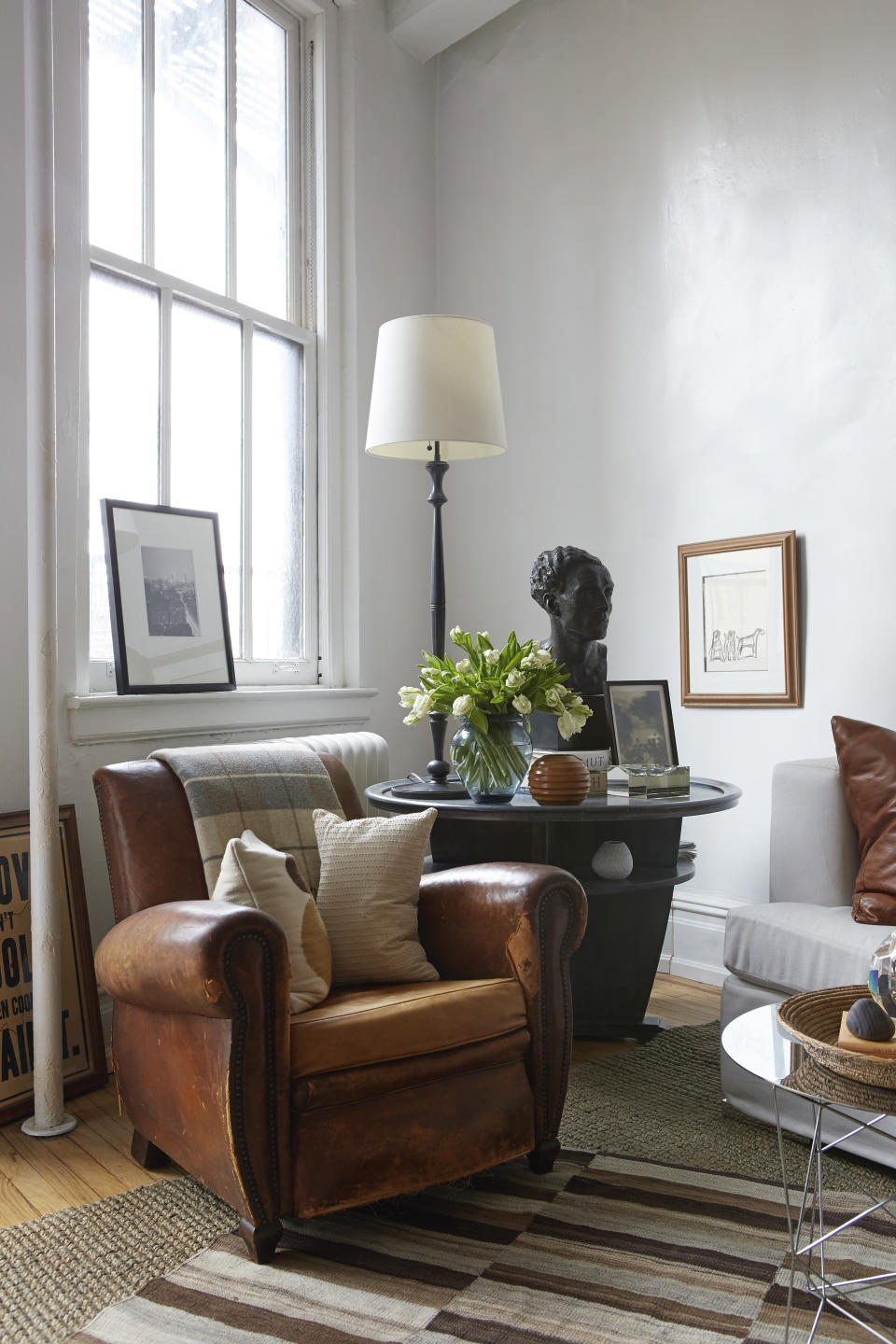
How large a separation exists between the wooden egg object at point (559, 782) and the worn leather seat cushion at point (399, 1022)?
568mm

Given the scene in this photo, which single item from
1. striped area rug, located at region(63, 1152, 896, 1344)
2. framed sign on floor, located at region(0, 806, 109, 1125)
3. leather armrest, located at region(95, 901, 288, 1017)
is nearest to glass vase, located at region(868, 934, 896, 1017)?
striped area rug, located at region(63, 1152, 896, 1344)

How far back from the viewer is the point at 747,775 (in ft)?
10.8

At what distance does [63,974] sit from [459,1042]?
3.97ft

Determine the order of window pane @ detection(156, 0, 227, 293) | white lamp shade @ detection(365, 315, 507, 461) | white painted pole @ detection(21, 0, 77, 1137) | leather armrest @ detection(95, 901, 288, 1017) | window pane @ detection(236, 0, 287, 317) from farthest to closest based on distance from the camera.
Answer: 1. window pane @ detection(236, 0, 287, 317)
2. window pane @ detection(156, 0, 227, 293)
3. white lamp shade @ detection(365, 315, 507, 461)
4. white painted pole @ detection(21, 0, 77, 1137)
5. leather armrest @ detection(95, 901, 288, 1017)

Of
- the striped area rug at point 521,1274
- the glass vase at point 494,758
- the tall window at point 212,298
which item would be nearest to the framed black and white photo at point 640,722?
the glass vase at point 494,758

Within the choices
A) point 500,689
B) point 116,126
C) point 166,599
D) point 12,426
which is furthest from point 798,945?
point 116,126

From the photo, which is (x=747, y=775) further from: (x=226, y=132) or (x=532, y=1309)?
(x=226, y=132)

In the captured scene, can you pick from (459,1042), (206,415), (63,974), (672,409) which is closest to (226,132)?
(206,415)

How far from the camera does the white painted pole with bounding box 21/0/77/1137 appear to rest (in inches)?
90.6

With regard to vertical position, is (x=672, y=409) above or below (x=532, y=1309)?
above

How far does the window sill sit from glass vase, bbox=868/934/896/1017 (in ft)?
6.68

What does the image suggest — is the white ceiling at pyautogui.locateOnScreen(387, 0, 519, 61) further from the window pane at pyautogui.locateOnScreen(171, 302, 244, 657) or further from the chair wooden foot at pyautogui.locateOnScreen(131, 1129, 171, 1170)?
the chair wooden foot at pyautogui.locateOnScreen(131, 1129, 171, 1170)

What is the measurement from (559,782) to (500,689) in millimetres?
261

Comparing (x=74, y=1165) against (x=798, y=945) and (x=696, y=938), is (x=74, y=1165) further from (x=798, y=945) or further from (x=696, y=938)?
(x=696, y=938)
